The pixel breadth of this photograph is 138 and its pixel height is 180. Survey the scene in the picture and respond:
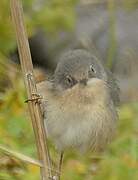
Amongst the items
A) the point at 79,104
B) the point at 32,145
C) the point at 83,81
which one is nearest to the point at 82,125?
the point at 79,104

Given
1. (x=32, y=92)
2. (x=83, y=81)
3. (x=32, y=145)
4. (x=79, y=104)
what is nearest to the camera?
(x=32, y=92)

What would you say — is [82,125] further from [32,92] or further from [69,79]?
[32,92]

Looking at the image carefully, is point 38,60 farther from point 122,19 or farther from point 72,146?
point 72,146

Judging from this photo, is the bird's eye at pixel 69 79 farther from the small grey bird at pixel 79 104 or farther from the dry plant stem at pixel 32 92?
the dry plant stem at pixel 32 92

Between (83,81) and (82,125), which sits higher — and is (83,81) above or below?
above

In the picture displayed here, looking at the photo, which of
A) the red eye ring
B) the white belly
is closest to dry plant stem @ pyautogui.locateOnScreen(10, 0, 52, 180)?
the red eye ring

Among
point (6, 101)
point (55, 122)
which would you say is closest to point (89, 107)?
point (55, 122)

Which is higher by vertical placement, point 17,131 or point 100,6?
point 100,6

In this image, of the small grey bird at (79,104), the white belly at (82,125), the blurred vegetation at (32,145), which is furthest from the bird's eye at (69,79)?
the blurred vegetation at (32,145)

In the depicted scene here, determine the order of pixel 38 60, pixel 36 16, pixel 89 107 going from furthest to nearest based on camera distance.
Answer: pixel 38 60, pixel 36 16, pixel 89 107
